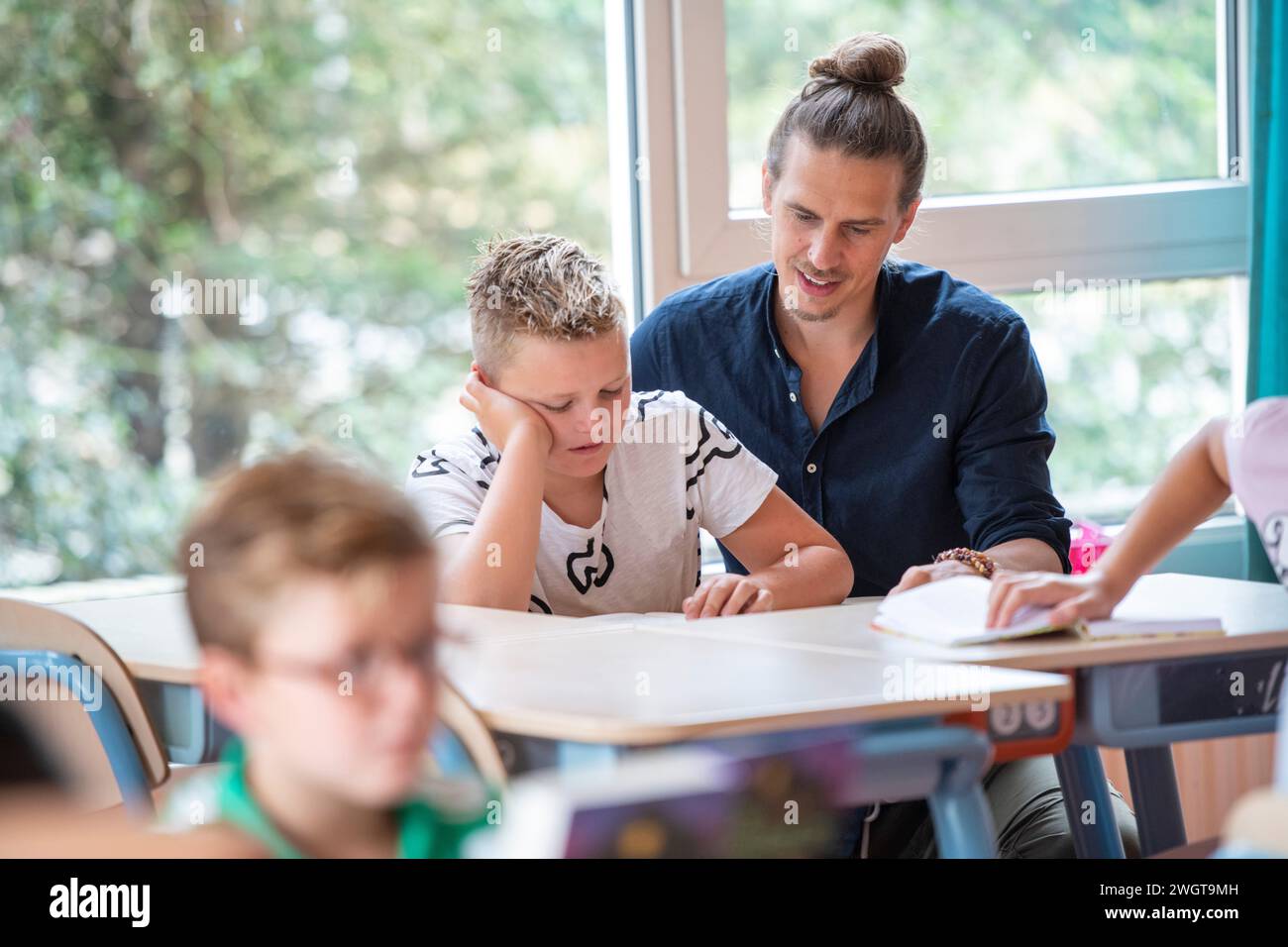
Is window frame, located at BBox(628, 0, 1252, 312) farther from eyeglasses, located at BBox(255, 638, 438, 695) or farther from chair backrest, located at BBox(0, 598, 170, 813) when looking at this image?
eyeglasses, located at BBox(255, 638, 438, 695)

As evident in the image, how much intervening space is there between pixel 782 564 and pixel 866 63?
644mm

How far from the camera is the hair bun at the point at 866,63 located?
1909 mm

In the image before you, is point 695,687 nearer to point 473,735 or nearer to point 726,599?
point 473,735

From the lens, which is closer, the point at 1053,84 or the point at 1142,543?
the point at 1142,543

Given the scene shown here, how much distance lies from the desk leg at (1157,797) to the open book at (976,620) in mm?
296

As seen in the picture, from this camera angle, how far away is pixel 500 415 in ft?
5.56

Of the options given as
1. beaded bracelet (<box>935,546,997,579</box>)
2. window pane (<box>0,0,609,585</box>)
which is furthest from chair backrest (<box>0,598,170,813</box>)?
window pane (<box>0,0,609,585</box>)

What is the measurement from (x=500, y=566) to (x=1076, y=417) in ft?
5.00

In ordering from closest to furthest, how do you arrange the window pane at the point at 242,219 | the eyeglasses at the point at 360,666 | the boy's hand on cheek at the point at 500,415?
the eyeglasses at the point at 360,666
the boy's hand on cheek at the point at 500,415
the window pane at the point at 242,219

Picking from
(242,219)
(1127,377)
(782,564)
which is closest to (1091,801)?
(782,564)

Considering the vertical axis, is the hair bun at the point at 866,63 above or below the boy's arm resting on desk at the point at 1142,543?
above

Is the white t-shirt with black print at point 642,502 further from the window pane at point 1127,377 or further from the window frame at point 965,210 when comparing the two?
A: the window pane at point 1127,377

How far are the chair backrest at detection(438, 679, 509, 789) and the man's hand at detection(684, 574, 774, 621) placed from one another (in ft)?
1.76

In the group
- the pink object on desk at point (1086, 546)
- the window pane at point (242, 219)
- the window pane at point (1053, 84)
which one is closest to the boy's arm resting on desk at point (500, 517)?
the pink object on desk at point (1086, 546)
